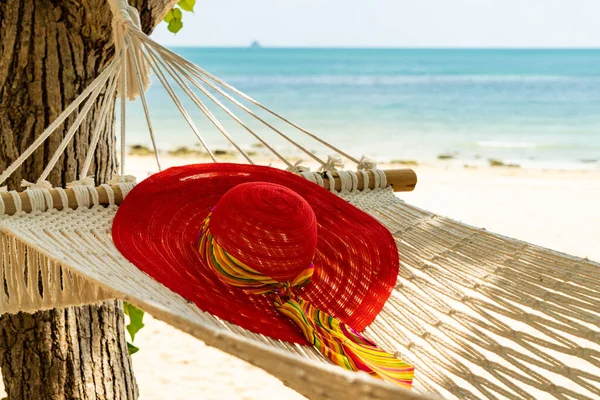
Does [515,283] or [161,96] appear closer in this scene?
[515,283]

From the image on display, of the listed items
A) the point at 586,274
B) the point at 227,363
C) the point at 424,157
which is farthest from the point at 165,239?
the point at 424,157

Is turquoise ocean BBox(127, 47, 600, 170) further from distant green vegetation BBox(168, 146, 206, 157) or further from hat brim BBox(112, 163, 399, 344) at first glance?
hat brim BBox(112, 163, 399, 344)

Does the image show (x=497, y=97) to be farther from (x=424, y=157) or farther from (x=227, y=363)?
(x=227, y=363)

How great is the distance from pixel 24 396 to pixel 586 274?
1.05 metres

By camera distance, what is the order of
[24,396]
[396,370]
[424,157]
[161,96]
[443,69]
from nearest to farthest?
[396,370] < [24,396] < [424,157] < [161,96] < [443,69]

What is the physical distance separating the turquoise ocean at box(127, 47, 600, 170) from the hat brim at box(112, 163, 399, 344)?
7474 mm

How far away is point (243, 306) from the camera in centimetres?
93

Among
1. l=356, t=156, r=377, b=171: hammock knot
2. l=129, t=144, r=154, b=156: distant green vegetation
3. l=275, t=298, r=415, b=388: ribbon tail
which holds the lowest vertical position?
l=129, t=144, r=154, b=156: distant green vegetation

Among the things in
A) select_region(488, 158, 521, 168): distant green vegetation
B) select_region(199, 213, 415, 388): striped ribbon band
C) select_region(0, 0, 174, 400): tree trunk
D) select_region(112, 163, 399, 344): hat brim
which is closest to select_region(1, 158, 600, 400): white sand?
select_region(488, 158, 521, 168): distant green vegetation

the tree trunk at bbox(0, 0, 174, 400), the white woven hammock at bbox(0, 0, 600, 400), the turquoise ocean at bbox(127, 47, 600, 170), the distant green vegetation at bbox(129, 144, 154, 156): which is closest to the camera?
the white woven hammock at bbox(0, 0, 600, 400)

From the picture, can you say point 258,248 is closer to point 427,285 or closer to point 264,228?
A: point 264,228

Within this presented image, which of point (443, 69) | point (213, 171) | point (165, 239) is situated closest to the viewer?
point (165, 239)

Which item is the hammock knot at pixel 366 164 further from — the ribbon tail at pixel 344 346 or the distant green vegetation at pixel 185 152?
the distant green vegetation at pixel 185 152

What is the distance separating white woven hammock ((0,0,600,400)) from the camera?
2.78 feet
